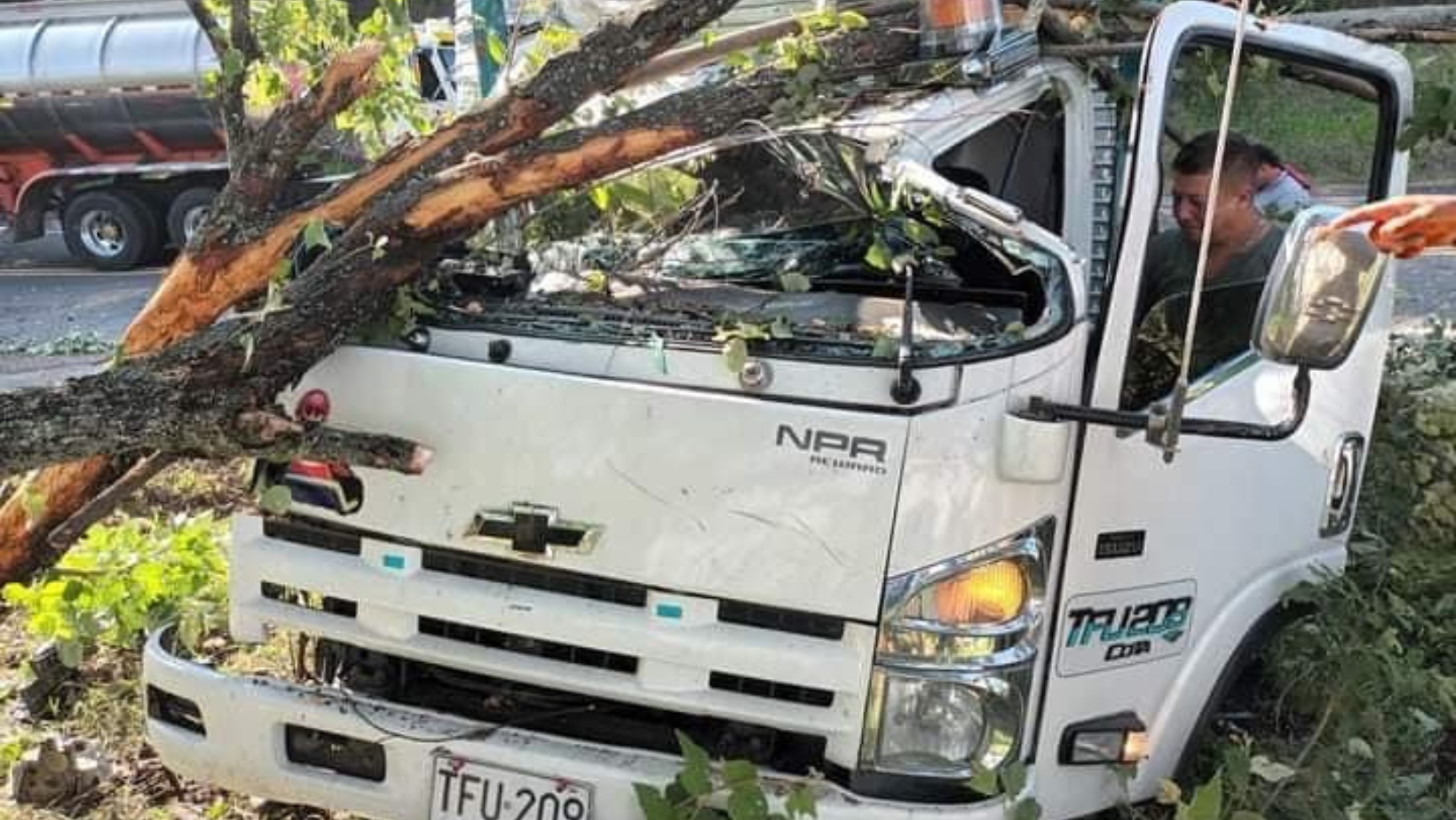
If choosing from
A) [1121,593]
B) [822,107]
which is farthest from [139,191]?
[1121,593]

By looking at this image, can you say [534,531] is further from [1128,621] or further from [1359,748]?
[1359,748]

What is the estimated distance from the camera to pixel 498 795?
252 centimetres

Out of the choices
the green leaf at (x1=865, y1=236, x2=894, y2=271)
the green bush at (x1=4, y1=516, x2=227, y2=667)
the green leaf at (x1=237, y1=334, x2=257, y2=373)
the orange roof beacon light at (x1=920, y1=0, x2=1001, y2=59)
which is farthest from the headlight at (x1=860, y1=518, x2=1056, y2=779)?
the green bush at (x1=4, y1=516, x2=227, y2=667)

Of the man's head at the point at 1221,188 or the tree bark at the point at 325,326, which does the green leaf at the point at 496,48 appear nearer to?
the tree bark at the point at 325,326

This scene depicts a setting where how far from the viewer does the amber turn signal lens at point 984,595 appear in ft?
7.97

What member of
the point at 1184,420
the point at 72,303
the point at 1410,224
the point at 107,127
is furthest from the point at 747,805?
the point at 107,127

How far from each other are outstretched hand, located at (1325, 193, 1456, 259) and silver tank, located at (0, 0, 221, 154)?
41.1ft

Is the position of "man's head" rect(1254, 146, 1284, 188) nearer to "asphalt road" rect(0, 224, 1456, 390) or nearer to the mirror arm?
the mirror arm

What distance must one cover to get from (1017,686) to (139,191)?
13587 mm

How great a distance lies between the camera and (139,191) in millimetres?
13953

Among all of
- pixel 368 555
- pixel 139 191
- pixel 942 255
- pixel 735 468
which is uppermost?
pixel 942 255

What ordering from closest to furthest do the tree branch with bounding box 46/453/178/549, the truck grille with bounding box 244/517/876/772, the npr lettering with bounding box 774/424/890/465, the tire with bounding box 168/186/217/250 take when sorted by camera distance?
the npr lettering with bounding box 774/424/890/465, the truck grille with bounding box 244/517/876/772, the tree branch with bounding box 46/453/178/549, the tire with bounding box 168/186/217/250

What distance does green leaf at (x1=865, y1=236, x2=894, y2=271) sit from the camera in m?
2.86

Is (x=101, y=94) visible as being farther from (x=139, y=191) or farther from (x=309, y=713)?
(x=309, y=713)
